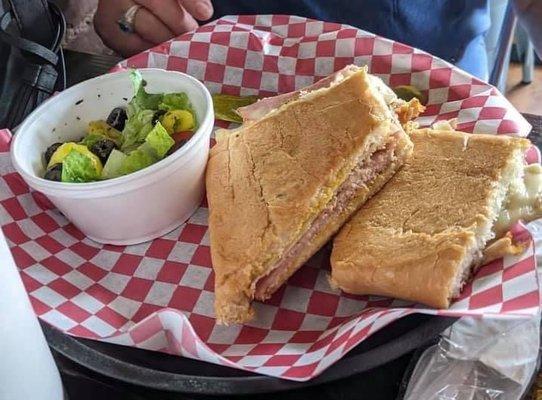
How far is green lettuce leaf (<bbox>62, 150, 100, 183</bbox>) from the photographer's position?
1135mm

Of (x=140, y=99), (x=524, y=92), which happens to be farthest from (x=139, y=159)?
(x=524, y=92)

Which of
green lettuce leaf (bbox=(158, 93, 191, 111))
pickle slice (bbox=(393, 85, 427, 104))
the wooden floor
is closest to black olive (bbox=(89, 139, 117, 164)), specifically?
green lettuce leaf (bbox=(158, 93, 191, 111))

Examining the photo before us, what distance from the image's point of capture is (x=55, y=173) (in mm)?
1165

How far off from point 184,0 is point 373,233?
0.76 metres

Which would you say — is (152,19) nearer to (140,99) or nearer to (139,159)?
(140,99)

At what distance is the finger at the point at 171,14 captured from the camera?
1.56 meters

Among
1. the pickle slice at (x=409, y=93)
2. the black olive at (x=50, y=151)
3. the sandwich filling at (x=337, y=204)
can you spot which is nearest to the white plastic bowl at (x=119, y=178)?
the black olive at (x=50, y=151)

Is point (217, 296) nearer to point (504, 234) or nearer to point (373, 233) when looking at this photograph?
point (373, 233)

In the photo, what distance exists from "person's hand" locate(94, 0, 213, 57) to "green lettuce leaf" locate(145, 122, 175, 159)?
461 mm

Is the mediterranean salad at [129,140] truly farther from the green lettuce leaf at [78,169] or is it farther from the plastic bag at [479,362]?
the plastic bag at [479,362]

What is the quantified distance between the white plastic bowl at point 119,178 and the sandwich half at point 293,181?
6 cm

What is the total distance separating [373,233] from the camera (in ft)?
3.38

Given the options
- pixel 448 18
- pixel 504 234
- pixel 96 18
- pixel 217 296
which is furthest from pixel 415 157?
pixel 96 18

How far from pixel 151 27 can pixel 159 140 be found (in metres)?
0.51
